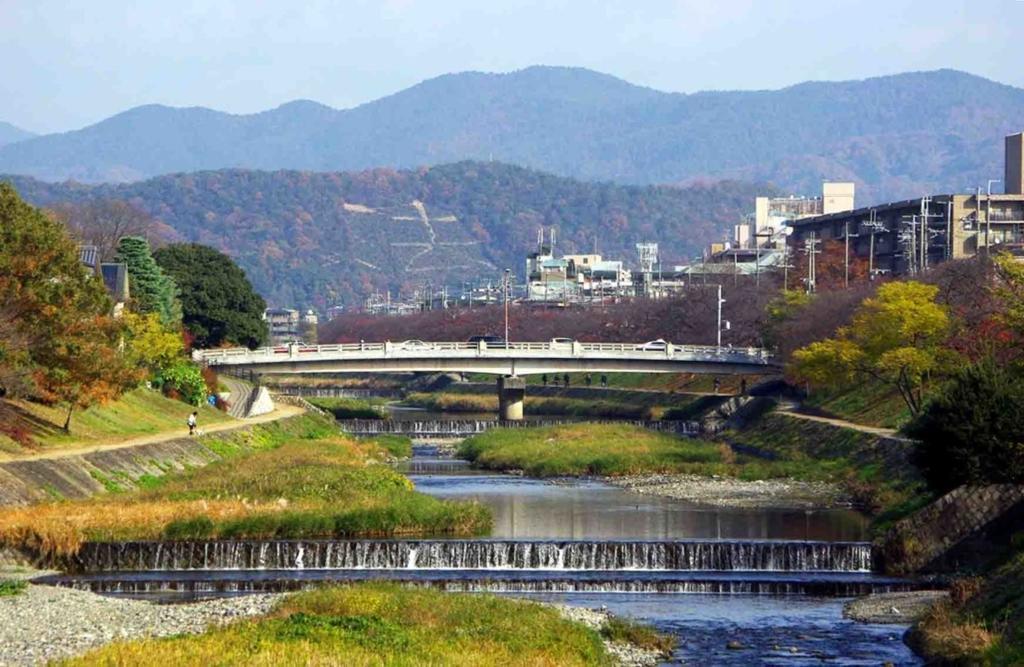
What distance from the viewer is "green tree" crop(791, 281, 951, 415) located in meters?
82.6

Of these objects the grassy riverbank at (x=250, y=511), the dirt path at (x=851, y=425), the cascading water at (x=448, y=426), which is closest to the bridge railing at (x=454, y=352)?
the cascading water at (x=448, y=426)

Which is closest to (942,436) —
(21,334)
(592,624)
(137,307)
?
(592,624)

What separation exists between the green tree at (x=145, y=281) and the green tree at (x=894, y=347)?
125 feet

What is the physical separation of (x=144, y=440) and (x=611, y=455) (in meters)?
21.8

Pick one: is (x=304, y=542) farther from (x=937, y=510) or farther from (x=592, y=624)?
(x=937, y=510)

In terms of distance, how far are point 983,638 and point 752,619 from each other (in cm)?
747

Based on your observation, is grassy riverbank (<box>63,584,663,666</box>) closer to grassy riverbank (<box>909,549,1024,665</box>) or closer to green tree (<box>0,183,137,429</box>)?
grassy riverbank (<box>909,549,1024,665</box>)

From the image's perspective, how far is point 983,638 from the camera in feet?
117

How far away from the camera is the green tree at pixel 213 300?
130 m

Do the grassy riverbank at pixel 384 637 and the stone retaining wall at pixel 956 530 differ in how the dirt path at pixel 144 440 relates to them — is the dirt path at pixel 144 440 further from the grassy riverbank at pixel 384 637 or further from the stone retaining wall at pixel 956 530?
the stone retaining wall at pixel 956 530

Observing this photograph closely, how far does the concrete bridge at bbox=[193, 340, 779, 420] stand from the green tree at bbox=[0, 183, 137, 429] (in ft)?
166

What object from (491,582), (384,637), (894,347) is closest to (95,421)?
(491,582)

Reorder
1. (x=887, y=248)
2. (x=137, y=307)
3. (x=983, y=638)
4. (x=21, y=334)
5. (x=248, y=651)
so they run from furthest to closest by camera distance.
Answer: (x=887, y=248), (x=137, y=307), (x=21, y=334), (x=983, y=638), (x=248, y=651)

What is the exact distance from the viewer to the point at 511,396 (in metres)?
125
